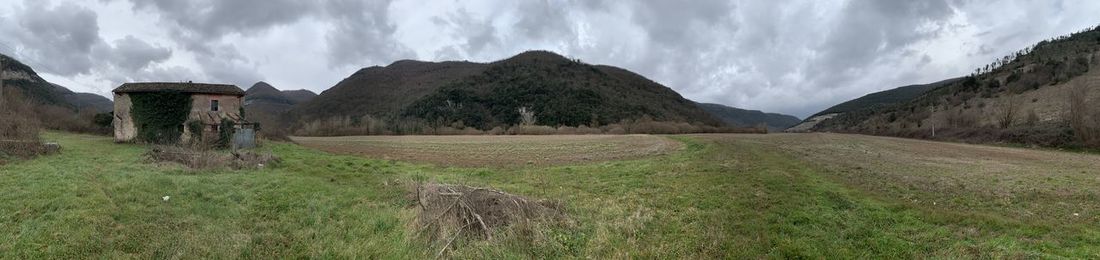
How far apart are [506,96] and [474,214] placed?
431ft

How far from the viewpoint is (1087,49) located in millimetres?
86438

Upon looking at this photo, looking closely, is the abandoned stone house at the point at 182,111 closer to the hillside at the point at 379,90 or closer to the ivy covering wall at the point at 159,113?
the ivy covering wall at the point at 159,113

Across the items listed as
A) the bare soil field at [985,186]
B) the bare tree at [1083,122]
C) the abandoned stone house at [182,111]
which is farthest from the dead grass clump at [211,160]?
the bare tree at [1083,122]

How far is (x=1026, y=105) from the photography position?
60844 millimetres

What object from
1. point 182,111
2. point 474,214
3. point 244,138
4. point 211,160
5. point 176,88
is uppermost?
point 176,88

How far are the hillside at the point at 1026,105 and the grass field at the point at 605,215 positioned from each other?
29.1m

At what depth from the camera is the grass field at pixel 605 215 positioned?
8891mm

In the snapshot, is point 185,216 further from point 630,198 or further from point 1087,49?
point 1087,49

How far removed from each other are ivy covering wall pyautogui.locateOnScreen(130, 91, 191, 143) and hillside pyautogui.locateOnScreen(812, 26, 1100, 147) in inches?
2493

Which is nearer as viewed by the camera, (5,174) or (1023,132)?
(5,174)

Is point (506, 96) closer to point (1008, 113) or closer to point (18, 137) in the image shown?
point (1008, 113)

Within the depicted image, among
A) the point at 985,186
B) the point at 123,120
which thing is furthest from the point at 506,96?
the point at 985,186

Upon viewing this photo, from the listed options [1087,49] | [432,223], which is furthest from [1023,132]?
[1087,49]

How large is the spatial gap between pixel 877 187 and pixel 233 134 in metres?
38.6
